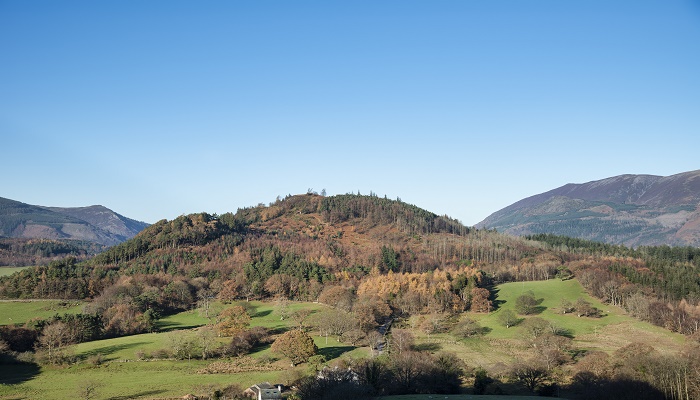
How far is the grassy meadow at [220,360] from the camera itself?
194 feet

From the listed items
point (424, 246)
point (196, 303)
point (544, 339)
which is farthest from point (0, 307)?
point (424, 246)

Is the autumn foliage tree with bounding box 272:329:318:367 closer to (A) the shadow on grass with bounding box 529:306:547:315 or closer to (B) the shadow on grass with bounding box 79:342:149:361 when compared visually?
(B) the shadow on grass with bounding box 79:342:149:361

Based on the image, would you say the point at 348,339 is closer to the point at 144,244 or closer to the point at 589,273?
the point at 589,273

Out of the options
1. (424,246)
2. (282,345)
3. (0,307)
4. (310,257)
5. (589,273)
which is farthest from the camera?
(424,246)

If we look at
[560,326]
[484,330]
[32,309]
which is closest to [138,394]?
[484,330]

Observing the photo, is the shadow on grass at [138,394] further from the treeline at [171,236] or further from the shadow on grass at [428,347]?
the treeline at [171,236]

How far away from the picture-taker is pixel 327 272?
14512 centimetres

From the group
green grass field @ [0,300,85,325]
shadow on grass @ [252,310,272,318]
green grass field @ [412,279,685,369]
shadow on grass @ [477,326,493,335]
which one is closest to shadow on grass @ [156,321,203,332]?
shadow on grass @ [252,310,272,318]

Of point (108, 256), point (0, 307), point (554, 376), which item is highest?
point (108, 256)

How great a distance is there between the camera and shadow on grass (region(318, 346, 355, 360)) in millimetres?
76938

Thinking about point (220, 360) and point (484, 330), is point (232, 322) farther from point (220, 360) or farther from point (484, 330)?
point (484, 330)

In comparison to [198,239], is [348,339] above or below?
below

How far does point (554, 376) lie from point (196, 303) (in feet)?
300

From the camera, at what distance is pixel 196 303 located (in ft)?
410
